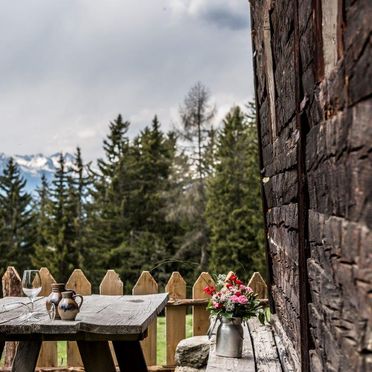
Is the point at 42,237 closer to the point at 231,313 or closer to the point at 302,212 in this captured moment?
the point at 231,313

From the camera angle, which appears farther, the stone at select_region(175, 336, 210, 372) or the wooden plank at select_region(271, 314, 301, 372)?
the stone at select_region(175, 336, 210, 372)

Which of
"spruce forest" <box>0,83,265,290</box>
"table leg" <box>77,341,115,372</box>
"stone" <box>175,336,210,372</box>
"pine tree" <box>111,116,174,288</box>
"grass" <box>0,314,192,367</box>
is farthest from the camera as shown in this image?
"pine tree" <box>111,116,174,288</box>

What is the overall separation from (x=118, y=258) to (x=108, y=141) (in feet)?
23.2

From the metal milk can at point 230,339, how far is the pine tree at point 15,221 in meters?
25.7

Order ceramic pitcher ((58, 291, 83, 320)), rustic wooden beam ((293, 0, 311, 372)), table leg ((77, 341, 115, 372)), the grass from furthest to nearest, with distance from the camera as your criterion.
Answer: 1. the grass
2. table leg ((77, 341, 115, 372))
3. ceramic pitcher ((58, 291, 83, 320))
4. rustic wooden beam ((293, 0, 311, 372))

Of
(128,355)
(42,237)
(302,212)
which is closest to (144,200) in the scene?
(42,237)

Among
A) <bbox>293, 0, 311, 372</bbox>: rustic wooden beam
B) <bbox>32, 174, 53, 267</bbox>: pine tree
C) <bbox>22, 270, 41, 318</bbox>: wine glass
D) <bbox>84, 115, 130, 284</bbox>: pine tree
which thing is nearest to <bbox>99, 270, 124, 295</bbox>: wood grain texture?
<bbox>22, 270, 41, 318</bbox>: wine glass

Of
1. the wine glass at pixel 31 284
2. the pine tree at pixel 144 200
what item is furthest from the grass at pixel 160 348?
the pine tree at pixel 144 200

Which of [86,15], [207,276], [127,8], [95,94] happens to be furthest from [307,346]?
[95,94]

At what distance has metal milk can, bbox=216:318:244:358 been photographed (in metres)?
3.21

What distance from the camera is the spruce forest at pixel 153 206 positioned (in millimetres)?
23109

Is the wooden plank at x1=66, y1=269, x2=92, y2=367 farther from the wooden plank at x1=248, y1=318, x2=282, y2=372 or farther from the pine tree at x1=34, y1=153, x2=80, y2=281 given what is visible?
the pine tree at x1=34, y1=153, x2=80, y2=281

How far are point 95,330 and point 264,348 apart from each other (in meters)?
1.08

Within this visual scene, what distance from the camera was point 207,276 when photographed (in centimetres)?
516
